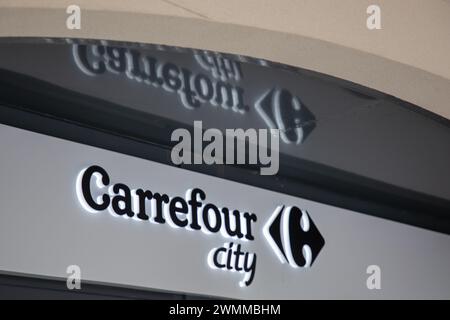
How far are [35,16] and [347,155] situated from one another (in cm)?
363

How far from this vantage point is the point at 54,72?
14.4 ft

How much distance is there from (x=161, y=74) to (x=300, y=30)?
202 centimetres

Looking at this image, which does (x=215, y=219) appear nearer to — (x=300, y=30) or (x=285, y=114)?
(x=285, y=114)

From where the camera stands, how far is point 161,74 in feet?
15.8

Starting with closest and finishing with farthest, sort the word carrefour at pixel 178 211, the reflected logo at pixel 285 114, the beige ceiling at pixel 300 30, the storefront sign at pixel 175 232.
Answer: the beige ceiling at pixel 300 30 → the storefront sign at pixel 175 232 → the word carrefour at pixel 178 211 → the reflected logo at pixel 285 114

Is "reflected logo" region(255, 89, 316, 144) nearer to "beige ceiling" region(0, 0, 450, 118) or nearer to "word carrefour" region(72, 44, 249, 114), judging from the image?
"word carrefour" region(72, 44, 249, 114)

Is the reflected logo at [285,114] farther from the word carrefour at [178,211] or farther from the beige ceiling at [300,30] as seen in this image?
the beige ceiling at [300,30]


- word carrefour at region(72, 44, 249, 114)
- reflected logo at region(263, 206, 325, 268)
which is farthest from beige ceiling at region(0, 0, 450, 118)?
reflected logo at region(263, 206, 325, 268)

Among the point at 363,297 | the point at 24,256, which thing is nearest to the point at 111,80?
the point at 24,256

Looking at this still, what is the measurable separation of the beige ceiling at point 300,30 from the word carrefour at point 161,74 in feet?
5.34

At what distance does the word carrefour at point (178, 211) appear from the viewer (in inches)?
176

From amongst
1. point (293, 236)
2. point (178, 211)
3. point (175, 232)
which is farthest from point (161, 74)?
point (293, 236)

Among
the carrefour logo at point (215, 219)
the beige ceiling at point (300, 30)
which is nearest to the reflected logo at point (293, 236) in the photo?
the carrefour logo at point (215, 219)

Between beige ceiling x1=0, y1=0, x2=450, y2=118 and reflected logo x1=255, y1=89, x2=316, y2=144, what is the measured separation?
1.86 m
